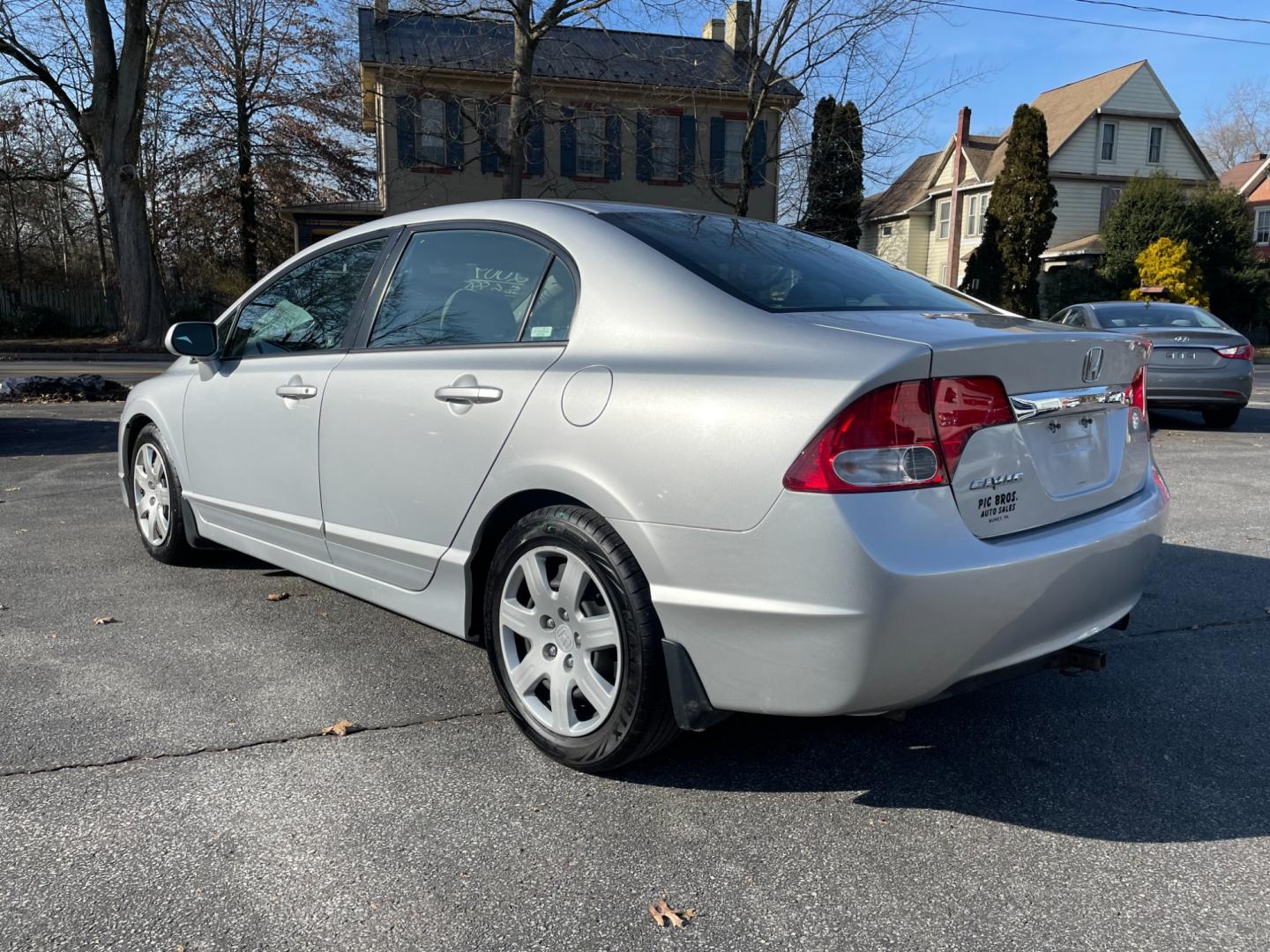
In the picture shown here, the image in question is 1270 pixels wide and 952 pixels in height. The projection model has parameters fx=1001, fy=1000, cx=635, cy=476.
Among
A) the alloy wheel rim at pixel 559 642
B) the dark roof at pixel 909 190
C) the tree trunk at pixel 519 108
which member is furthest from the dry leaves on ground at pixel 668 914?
the dark roof at pixel 909 190

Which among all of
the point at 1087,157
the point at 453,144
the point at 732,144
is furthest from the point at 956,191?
the point at 453,144

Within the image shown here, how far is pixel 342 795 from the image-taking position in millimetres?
2699

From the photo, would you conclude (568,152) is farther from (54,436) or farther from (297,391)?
(297,391)

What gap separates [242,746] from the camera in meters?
2.99

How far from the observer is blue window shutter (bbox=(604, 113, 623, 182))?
30.6 meters

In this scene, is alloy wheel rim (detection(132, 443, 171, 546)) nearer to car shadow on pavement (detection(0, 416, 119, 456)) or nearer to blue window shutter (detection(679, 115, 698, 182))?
car shadow on pavement (detection(0, 416, 119, 456))

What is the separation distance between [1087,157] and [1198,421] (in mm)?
32998

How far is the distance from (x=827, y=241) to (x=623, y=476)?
169cm

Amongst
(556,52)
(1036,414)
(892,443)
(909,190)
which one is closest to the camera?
(892,443)

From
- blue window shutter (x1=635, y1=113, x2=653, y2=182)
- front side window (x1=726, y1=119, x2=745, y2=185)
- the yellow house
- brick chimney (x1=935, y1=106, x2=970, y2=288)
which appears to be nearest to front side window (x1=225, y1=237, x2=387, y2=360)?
the yellow house

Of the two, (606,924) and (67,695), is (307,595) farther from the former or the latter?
(606,924)

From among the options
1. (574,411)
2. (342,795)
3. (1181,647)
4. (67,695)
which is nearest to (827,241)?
(574,411)

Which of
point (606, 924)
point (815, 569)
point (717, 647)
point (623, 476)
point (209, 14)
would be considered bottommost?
point (606, 924)

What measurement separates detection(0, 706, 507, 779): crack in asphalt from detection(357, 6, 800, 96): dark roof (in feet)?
71.4
